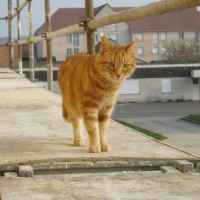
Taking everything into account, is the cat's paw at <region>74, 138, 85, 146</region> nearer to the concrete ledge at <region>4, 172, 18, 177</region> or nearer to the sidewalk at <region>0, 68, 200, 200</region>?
the sidewalk at <region>0, 68, 200, 200</region>

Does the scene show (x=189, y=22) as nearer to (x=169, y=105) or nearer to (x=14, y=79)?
(x=169, y=105)

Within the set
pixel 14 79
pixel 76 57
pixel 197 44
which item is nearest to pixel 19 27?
pixel 14 79

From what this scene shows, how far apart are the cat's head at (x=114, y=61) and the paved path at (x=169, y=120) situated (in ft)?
30.8

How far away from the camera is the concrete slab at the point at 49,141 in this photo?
8.05 feet

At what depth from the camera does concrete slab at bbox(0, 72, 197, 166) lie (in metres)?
2.46

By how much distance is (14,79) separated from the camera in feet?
24.6

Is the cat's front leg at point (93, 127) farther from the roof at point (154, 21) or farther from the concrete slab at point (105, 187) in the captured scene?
the roof at point (154, 21)

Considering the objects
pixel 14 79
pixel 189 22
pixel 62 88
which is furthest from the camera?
pixel 189 22

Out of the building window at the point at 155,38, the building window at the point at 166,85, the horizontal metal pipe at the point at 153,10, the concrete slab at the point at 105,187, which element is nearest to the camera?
the concrete slab at the point at 105,187

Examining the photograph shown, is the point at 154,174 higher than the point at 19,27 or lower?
lower

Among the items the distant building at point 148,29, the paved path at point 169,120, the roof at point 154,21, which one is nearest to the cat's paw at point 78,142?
the paved path at point 169,120

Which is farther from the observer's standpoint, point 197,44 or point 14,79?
point 197,44

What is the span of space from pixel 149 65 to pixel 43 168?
88.0 feet

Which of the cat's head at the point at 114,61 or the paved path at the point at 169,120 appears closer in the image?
the cat's head at the point at 114,61
